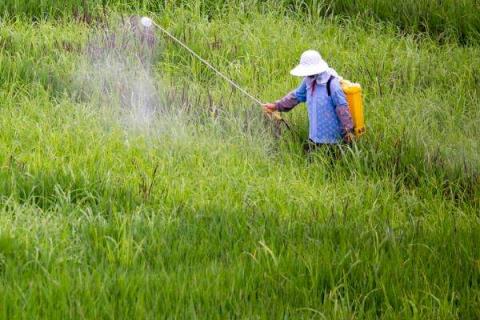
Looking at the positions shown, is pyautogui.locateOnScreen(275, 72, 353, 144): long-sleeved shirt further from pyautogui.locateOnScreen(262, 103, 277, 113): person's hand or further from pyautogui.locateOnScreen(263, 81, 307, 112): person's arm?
pyautogui.locateOnScreen(262, 103, 277, 113): person's hand

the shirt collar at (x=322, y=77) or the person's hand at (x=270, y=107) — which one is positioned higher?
Answer: the shirt collar at (x=322, y=77)

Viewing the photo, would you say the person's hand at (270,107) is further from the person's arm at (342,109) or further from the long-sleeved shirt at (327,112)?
the person's arm at (342,109)

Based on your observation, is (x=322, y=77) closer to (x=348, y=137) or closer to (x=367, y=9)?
(x=348, y=137)

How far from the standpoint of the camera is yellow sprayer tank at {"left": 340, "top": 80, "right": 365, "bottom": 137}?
7180 millimetres

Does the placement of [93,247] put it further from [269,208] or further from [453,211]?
[453,211]

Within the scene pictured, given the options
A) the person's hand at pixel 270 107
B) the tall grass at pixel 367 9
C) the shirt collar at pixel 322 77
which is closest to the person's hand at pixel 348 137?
the shirt collar at pixel 322 77

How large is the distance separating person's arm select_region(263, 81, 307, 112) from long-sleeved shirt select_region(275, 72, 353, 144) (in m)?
0.11

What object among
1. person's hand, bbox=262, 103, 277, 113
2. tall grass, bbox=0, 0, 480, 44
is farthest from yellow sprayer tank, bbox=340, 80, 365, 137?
tall grass, bbox=0, 0, 480, 44

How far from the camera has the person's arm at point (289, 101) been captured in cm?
745

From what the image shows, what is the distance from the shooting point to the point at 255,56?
28.6 feet

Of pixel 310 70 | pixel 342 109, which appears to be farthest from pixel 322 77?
pixel 342 109

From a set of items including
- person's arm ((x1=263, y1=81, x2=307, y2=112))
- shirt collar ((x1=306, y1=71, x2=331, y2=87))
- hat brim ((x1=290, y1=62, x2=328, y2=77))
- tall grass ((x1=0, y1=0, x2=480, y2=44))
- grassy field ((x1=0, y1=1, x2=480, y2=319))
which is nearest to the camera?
grassy field ((x1=0, y1=1, x2=480, y2=319))

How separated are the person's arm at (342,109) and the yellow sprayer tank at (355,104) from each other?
3 cm

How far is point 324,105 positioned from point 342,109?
135 millimetres
